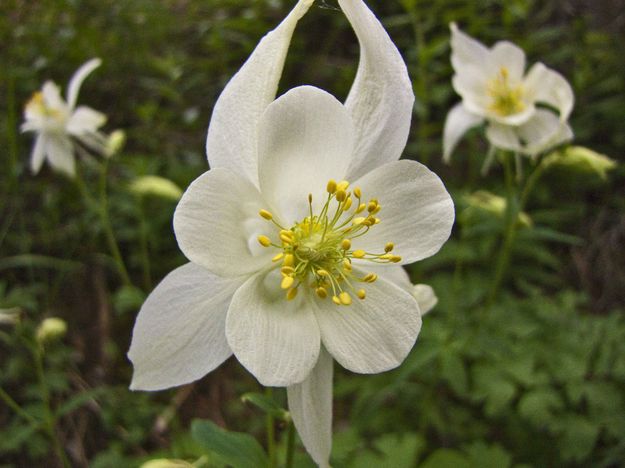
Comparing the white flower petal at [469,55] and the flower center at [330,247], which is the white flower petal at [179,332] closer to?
the flower center at [330,247]

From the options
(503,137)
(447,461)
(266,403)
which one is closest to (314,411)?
(266,403)

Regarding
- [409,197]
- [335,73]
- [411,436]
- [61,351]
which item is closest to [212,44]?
[335,73]

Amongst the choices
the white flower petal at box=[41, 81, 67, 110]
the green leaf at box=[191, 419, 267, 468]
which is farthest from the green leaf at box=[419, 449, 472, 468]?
the white flower petal at box=[41, 81, 67, 110]

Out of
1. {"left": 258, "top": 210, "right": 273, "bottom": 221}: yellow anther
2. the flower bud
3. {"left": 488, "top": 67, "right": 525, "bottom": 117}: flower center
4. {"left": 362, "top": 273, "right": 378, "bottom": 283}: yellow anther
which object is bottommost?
the flower bud

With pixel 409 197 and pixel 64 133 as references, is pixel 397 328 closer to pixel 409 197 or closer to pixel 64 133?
pixel 409 197

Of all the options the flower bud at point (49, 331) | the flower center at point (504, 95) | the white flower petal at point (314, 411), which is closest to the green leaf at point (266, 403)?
the white flower petal at point (314, 411)

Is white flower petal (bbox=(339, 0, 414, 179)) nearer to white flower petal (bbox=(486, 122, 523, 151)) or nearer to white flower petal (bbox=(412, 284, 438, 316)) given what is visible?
white flower petal (bbox=(412, 284, 438, 316))
